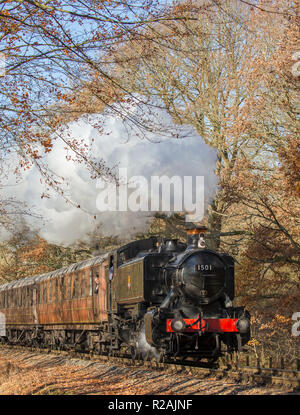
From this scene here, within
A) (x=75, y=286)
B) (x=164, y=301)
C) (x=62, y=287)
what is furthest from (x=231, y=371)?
(x=62, y=287)

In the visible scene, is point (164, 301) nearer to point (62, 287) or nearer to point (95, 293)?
point (95, 293)

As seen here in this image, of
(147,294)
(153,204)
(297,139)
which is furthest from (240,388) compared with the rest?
(153,204)

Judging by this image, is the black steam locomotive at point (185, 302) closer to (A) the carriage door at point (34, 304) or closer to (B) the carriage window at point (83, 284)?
(B) the carriage window at point (83, 284)

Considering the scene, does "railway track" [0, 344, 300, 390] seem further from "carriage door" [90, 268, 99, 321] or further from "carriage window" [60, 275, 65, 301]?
"carriage window" [60, 275, 65, 301]

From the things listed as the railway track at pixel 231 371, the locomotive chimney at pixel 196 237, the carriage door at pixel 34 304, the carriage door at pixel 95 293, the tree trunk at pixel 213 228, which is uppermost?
the tree trunk at pixel 213 228

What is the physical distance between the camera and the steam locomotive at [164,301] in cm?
1220

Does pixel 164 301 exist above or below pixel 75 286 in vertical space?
below

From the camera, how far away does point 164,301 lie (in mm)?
12641

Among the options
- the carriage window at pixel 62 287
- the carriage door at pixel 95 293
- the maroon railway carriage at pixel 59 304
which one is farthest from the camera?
the carriage window at pixel 62 287

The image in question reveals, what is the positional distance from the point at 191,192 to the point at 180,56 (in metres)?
7.65

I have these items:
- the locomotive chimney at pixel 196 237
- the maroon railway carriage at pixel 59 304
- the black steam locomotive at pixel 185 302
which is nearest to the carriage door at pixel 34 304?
the maroon railway carriage at pixel 59 304

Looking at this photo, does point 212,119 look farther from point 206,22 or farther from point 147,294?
point 147,294

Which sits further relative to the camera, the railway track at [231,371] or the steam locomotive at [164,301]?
the steam locomotive at [164,301]

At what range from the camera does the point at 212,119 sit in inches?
848
